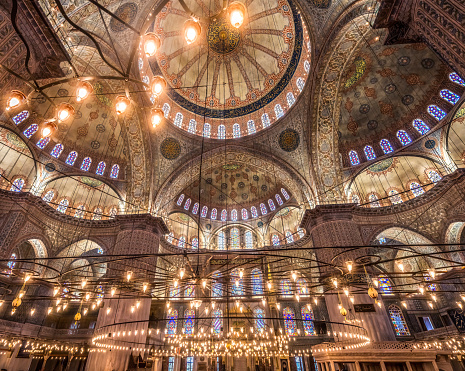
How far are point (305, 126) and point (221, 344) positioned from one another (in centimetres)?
1332

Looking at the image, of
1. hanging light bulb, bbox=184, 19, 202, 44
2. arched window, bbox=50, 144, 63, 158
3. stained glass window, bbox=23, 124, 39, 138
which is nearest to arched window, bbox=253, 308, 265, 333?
arched window, bbox=50, 144, 63, 158

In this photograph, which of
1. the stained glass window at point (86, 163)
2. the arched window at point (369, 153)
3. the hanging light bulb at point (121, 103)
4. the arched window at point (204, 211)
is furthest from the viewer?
the arched window at point (204, 211)

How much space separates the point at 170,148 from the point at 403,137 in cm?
1497

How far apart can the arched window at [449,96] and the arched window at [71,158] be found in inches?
876

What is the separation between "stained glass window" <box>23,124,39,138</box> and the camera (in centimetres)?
Result: 1347

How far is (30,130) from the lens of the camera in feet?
44.8

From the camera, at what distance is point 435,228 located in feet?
44.8

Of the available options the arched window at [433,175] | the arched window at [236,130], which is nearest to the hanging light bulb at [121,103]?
the arched window at [236,130]

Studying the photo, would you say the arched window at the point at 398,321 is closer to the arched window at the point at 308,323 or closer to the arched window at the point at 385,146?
the arched window at the point at 308,323

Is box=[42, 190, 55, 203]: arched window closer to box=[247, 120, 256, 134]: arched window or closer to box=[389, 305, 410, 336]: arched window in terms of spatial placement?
box=[247, 120, 256, 134]: arched window

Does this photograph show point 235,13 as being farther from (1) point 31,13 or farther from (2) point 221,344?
(2) point 221,344

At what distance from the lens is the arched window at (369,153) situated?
52.6 feet

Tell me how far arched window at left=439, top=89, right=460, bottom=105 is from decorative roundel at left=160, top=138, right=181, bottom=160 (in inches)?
632

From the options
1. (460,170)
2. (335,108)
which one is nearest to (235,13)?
(335,108)
